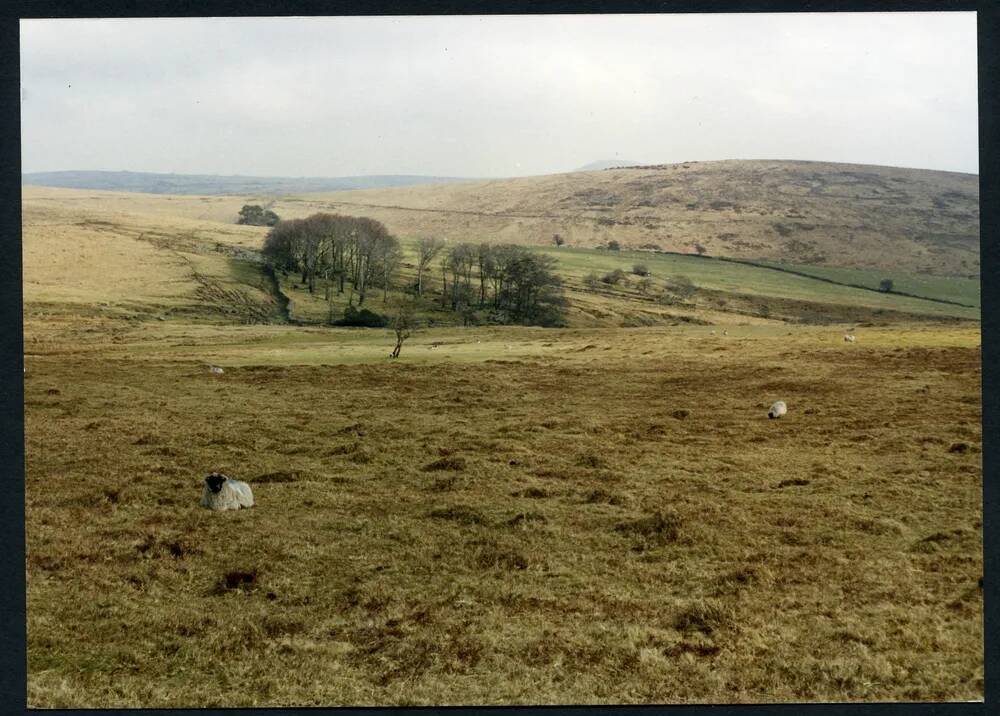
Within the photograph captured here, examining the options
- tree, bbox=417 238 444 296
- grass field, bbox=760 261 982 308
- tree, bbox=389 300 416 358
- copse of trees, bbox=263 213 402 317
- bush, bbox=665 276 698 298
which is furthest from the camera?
bush, bbox=665 276 698 298

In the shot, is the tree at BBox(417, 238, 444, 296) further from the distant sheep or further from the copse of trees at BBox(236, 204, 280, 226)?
the distant sheep

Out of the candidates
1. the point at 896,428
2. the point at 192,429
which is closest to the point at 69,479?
the point at 192,429

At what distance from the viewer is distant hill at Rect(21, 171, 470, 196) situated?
1362 centimetres

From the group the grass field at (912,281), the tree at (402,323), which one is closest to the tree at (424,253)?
the tree at (402,323)

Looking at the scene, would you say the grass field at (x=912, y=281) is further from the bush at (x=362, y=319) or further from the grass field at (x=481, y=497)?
the bush at (x=362, y=319)

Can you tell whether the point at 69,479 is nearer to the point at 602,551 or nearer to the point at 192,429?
the point at 192,429

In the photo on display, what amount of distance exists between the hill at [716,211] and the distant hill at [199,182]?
1491 millimetres

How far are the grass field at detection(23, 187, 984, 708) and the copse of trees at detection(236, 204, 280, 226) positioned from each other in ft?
2.05

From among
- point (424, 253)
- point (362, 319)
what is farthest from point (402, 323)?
point (424, 253)

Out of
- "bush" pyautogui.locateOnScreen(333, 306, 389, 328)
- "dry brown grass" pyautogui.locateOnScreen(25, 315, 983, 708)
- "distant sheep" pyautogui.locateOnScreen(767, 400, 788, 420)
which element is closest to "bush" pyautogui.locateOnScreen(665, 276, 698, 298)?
"dry brown grass" pyautogui.locateOnScreen(25, 315, 983, 708)

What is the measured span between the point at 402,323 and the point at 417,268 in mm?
1348

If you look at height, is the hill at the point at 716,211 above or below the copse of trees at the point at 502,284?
above

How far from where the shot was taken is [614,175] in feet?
70.3

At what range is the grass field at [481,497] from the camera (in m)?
8.21
